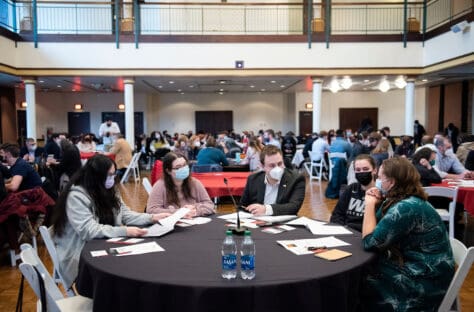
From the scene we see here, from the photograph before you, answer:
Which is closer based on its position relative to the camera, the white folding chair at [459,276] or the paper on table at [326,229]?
the white folding chair at [459,276]

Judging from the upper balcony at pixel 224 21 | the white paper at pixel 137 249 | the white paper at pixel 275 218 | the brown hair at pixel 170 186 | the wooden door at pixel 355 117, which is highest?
the upper balcony at pixel 224 21

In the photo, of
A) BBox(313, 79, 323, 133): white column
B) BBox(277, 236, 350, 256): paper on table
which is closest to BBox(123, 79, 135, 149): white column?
BBox(313, 79, 323, 133): white column

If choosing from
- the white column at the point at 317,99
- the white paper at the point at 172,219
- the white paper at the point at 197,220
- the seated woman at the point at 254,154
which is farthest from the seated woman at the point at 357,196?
the white column at the point at 317,99

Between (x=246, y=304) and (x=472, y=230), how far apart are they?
16.4 feet

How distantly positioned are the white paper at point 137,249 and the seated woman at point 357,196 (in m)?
1.50

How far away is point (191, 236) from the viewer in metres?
2.81

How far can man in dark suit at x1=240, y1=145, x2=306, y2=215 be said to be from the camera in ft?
11.7

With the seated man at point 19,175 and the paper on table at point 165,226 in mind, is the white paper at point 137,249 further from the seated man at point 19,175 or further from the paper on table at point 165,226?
the seated man at point 19,175

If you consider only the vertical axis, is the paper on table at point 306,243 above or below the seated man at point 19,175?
below

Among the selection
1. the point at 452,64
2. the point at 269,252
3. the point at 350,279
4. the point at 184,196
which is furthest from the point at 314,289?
the point at 452,64

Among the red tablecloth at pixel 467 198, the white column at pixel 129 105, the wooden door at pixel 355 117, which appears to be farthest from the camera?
the wooden door at pixel 355 117

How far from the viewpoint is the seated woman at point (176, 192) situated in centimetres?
356

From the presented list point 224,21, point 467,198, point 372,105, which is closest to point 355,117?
point 372,105

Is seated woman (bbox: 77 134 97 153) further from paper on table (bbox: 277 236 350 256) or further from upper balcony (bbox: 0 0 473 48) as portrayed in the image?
paper on table (bbox: 277 236 350 256)
